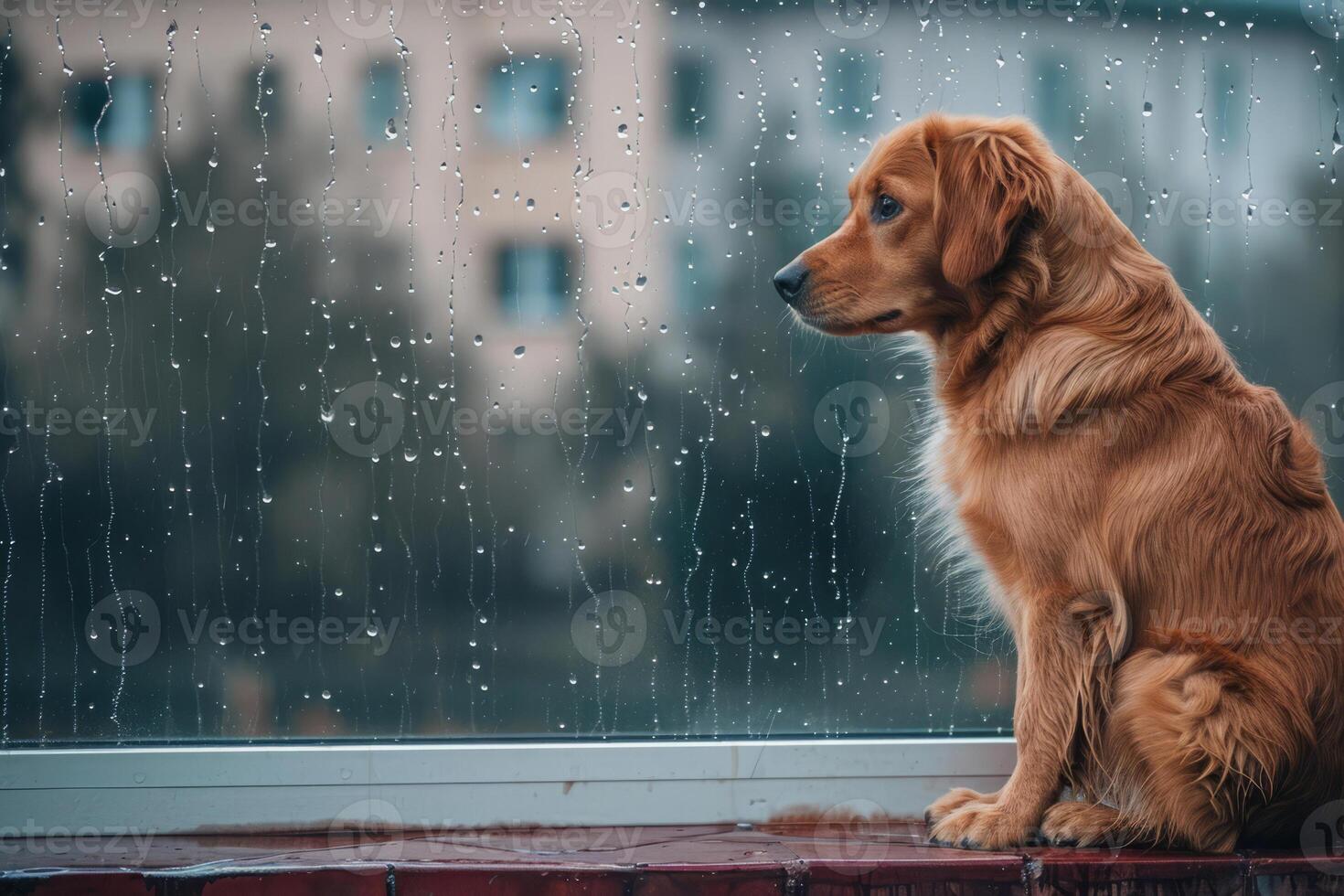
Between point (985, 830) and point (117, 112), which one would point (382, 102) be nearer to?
point (117, 112)

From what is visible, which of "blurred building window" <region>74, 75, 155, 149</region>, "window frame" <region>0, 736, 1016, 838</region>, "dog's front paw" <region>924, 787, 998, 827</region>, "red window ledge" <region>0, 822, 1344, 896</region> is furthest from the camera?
"blurred building window" <region>74, 75, 155, 149</region>

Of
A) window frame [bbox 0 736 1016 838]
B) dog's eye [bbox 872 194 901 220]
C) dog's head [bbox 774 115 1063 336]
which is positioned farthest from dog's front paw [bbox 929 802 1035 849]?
dog's eye [bbox 872 194 901 220]

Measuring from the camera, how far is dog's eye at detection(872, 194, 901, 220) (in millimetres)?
1771

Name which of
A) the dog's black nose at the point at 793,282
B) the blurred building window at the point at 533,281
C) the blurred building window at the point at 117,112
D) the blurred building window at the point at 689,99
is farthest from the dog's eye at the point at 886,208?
the blurred building window at the point at 117,112

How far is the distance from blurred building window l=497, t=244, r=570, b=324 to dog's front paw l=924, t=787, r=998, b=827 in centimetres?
111

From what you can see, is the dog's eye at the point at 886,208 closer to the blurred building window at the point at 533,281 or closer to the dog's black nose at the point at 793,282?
the dog's black nose at the point at 793,282

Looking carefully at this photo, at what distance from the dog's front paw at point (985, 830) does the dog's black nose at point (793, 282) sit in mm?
836

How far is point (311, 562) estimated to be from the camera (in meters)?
2.04

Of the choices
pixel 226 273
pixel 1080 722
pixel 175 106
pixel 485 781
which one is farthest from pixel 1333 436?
pixel 175 106

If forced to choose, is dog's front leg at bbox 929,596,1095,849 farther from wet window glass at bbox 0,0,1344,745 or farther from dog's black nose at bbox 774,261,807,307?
dog's black nose at bbox 774,261,807,307

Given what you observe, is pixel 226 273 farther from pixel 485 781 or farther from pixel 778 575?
pixel 778 575

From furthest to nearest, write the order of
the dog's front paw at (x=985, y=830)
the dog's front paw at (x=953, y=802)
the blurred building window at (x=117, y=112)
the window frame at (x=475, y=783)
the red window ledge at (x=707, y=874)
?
the blurred building window at (x=117, y=112) → the window frame at (x=475, y=783) → the dog's front paw at (x=953, y=802) → the dog's front paw at (x=985, y=830) → the red window ledge at (x=707, y=874)

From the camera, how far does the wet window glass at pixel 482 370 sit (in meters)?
2.03

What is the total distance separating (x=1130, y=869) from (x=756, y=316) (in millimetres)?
1147
